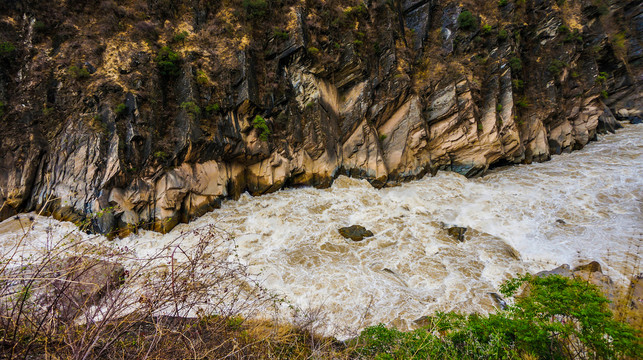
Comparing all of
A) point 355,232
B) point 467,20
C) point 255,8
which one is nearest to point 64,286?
point 355,232

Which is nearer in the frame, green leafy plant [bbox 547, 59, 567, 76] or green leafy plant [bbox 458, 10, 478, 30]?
green leafy plant [bbox 458, 10, 478, 30]

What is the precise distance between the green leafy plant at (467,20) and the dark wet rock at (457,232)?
1493 centimetres

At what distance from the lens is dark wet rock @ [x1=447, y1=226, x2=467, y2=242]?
1018 centimetres

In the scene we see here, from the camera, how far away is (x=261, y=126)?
12.9m

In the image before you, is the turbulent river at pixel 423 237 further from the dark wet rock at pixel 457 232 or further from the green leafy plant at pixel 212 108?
the green leafy plant at pixel 212 108

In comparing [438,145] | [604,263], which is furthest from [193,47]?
[604,263]

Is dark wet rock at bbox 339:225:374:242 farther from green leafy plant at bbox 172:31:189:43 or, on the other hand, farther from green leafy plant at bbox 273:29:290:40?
green leafy plant at bbox 172:31:189:43

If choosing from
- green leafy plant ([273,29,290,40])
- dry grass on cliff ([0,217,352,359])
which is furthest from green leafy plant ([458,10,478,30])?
dry grass on cliff ([0,217,352,359])

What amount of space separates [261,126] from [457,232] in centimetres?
1012

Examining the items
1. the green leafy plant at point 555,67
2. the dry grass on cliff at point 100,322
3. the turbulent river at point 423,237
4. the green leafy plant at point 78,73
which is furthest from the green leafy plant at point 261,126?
the green leafy plant at point 555,67

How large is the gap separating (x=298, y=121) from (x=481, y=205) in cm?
1028

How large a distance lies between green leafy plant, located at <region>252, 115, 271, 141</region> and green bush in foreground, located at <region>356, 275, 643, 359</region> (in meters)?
10.7

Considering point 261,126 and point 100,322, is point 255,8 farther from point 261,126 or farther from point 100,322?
point 100,322

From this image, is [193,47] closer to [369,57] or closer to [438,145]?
[369,57]
